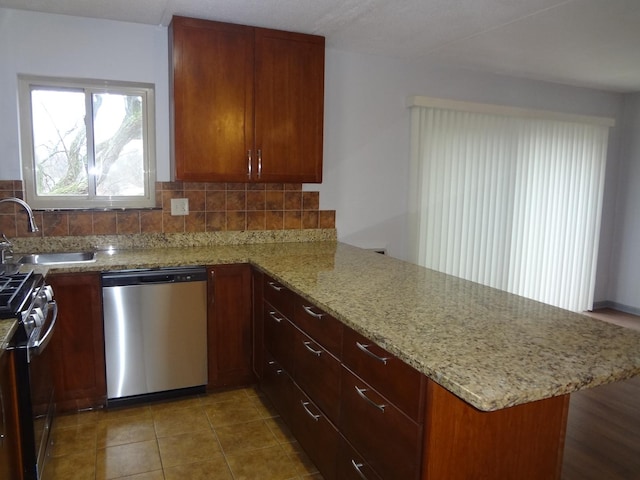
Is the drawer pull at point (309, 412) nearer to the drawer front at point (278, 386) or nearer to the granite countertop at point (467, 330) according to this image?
the drawer front at point (278, 386)

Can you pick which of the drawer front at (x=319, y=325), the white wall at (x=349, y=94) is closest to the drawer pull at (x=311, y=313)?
the drawer front at (x=319, y=325)

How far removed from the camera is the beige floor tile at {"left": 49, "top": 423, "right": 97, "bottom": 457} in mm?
2307

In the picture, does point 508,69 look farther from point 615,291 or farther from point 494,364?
point 494,364

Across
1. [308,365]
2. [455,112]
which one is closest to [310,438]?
[308,365]

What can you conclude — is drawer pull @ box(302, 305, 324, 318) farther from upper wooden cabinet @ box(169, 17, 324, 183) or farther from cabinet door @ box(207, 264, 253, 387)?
upper wooden cabinet @ box(169, 17, 324, 183)

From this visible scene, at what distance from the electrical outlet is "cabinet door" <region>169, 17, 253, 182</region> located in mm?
305

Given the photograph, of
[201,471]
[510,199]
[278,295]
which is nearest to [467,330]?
[278,295]

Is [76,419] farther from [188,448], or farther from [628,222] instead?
[628,222]

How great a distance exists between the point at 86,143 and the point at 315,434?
2.33 meters

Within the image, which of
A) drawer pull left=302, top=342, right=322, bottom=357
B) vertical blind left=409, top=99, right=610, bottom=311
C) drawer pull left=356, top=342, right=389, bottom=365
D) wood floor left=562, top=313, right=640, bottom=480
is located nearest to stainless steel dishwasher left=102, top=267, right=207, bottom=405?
drawer pull left=302, top=342, right=322, bottom=357

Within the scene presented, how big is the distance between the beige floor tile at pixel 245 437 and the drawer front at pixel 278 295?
67 centimetres

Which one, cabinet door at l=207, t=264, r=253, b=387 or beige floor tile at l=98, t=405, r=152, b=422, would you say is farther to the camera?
cabinet door at l=207, t=264, r=253, b=387

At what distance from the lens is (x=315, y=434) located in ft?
6.67

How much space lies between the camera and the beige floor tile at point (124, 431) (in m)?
2.41
